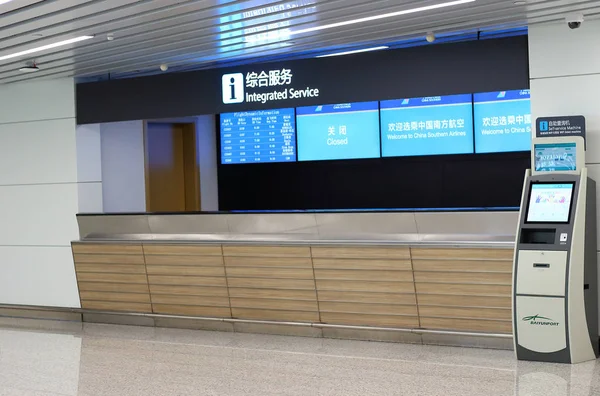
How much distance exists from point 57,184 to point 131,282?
161cm

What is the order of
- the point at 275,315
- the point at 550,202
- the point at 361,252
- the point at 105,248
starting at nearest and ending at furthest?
1. the point at 550,202
2. the point at 361,252
3. the point at 275,315
4. the point at 105,248

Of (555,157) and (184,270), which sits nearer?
(555,157)

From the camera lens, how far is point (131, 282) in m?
9.46

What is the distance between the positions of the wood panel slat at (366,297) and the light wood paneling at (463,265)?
0.33 m

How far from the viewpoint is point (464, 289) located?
7.52 meters

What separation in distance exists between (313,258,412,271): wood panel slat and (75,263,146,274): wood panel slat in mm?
2277

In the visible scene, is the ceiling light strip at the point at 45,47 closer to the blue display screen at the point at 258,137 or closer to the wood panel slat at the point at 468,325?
the blue display screen at the point at 258,137

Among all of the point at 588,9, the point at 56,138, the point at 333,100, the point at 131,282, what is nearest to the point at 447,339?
the point at 333,100

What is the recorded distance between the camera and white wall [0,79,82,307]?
995 cm

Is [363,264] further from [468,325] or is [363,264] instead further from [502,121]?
[502,121]

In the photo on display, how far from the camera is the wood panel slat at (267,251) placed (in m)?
8.34

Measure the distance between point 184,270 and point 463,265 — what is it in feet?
10.4

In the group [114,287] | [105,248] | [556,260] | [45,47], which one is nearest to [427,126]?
[556,260]

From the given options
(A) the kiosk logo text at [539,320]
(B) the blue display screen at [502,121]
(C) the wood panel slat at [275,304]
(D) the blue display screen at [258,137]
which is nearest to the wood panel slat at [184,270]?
(C) the wood panel slat at [275,304]
